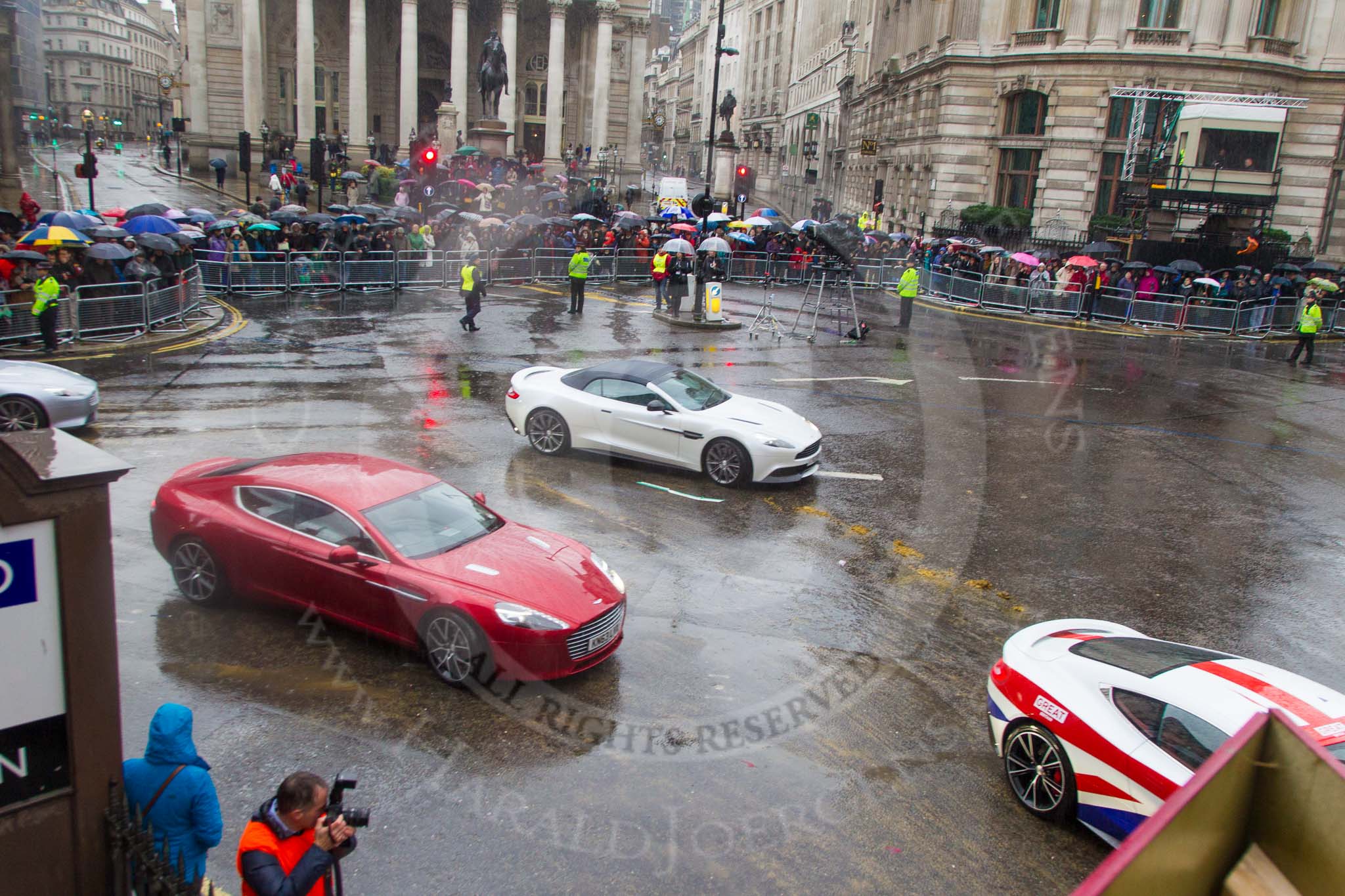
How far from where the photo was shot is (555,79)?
2574 inches

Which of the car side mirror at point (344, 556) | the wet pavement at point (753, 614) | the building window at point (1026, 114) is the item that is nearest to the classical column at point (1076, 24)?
the building window at point (1026, 114)

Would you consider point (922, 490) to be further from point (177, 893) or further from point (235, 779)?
point (177, 893)

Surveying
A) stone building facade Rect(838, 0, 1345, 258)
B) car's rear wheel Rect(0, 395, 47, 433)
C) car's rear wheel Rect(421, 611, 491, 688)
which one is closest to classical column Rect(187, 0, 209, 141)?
stone building facade Rect(838, 0, 1345, 258)

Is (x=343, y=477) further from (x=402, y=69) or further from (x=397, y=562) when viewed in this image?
(x=402, y=69)

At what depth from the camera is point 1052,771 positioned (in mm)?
6637

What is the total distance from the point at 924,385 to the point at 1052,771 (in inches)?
570

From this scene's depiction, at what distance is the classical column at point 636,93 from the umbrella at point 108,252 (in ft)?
184

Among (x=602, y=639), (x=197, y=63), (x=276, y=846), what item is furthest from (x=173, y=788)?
(x=197, y=63)

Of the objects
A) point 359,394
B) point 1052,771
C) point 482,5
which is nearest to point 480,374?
point 359,394

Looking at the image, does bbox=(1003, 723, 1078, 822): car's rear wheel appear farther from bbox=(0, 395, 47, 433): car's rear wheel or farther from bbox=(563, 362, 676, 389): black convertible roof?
bbox=(0, 395, 47, 433): car's rear wheel

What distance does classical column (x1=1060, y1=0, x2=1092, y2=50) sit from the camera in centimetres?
4109

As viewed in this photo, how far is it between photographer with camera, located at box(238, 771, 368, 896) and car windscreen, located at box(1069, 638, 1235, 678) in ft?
16.3

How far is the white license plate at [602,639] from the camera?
26.1 ft

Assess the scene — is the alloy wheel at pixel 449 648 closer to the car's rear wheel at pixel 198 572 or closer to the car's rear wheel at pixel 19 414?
the car's rear wheel at pixel 198 572
